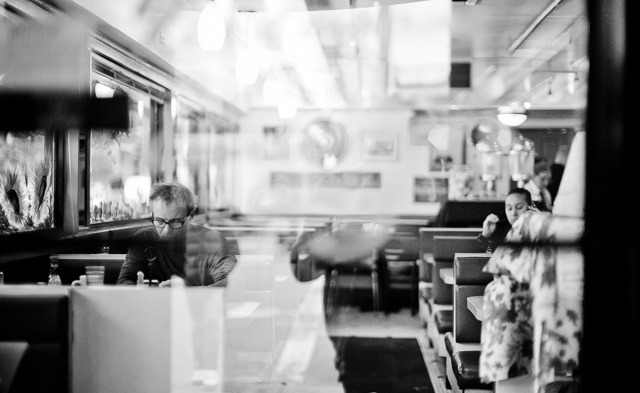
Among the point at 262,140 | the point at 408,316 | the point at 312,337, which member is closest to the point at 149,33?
the point at 262,140

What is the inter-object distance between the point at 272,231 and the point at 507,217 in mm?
2731

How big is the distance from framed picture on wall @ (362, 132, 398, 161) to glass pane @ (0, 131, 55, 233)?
7.81 feet

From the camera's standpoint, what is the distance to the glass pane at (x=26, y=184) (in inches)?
99.2

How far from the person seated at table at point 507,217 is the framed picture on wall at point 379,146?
1.01 meters

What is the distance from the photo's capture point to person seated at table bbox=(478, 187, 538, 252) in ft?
7.35

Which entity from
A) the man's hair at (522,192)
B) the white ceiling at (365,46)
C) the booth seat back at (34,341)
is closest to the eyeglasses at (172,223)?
the booth seat back at (34,341)

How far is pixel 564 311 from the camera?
51.4 inches

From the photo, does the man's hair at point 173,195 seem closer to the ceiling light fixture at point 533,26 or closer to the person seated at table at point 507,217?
the person seated at table at point 507,217

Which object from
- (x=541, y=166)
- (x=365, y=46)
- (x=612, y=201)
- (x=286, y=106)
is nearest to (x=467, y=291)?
(x=541, y=166)

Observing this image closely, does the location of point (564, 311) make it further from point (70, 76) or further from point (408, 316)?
point (408, 316)

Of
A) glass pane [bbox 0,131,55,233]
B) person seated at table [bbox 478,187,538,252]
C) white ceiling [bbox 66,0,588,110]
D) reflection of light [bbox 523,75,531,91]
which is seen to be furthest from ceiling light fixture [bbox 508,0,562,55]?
glass pane [bbox 0,131,55,233]

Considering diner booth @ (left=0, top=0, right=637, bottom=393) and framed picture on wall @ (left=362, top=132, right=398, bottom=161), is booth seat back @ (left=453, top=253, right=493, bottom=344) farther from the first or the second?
framed picture on wall @ (left=362, top=132, right=398, bottom=161)

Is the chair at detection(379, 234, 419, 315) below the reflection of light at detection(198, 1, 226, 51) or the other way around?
below

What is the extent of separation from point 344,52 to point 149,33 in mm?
2153
